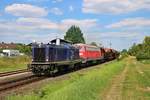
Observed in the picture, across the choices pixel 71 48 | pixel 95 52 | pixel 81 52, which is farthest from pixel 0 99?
pixel 95 52

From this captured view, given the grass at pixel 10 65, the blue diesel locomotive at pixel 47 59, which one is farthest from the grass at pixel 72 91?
the grass at pixel 10 65

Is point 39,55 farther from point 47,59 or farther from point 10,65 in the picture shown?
point 10,65

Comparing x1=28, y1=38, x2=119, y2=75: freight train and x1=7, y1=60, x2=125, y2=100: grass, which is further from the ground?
x1=28, y1=38, x2=119, y2=75: freight train

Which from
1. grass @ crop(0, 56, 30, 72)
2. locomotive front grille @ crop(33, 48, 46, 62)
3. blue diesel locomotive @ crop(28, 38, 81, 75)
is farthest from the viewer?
grass @ crop(0, 56, 30, 72)

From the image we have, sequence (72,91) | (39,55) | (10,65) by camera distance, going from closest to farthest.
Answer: (72,91) < (39,55) < (10,65)

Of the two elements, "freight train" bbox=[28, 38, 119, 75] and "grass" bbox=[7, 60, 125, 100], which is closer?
"grass" bbox=[7, 60, 125, 100]

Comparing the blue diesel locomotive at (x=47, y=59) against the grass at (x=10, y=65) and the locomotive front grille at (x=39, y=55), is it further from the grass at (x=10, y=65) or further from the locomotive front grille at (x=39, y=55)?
the grass at (x=10, y=65)

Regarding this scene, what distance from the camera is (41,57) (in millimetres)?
37781

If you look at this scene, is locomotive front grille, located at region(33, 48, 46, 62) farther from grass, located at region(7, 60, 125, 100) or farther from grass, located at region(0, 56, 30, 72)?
grass, located at region(0, 56, 30, 72)

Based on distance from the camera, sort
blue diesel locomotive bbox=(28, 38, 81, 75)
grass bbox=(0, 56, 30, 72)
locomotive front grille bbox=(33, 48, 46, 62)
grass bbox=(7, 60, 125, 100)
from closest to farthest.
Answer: grass bbox=(7, 60, 125, 100) < blue diesel locomotive bbox=(28, 38, 81, 75) < locomotive front grille bbox=(33, 48, 46, 62) < grass bbox=(0, 56, 30, 72)

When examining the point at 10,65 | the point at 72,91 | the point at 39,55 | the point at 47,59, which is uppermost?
the point at 39,55

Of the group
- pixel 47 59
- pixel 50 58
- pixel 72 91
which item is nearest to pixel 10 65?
pixel 50 58

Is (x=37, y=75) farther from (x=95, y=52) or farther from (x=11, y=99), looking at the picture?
(x=95, y=52)

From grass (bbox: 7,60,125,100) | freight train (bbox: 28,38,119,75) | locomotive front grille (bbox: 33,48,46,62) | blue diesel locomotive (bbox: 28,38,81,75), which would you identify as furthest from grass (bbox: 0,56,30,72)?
grass (bbox: 7,60,125,100)
